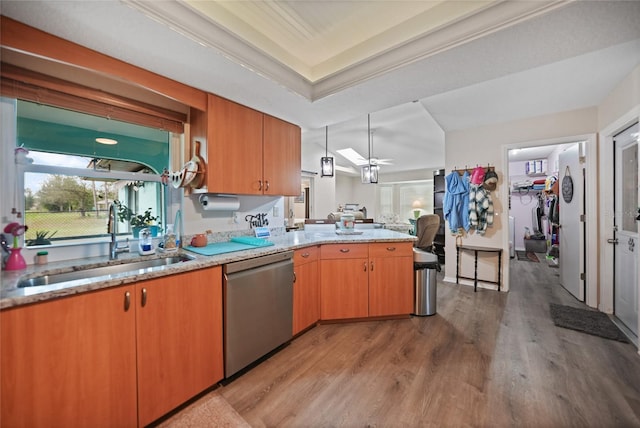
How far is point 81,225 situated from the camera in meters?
1.79

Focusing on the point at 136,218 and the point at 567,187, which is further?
the point at 567,187

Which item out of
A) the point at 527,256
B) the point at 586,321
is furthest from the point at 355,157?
the point at 586,321

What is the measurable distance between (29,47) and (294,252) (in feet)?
6.67

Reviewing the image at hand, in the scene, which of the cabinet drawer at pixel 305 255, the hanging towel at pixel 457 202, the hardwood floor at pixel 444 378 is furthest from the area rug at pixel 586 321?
the cabinet drawer at pixel 305 255

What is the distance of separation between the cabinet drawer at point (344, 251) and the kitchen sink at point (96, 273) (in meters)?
1.24

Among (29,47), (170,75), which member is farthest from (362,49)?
(29,47)

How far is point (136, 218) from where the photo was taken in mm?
2045

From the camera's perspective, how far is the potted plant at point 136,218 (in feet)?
6.43

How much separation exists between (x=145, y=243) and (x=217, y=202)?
0.65 m

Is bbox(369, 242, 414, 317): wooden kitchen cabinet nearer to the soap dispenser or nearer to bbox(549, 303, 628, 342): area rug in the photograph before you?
bbox(549, 303, 628, 342): area rug

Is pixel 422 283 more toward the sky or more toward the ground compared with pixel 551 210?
more toward the ground

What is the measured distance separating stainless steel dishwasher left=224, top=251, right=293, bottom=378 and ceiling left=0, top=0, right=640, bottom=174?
4.70 feet

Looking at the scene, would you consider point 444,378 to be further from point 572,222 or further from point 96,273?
point 572,222

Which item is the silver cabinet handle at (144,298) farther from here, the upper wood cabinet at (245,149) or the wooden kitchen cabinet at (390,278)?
the wooden kitchen cabinet at (390,278)
